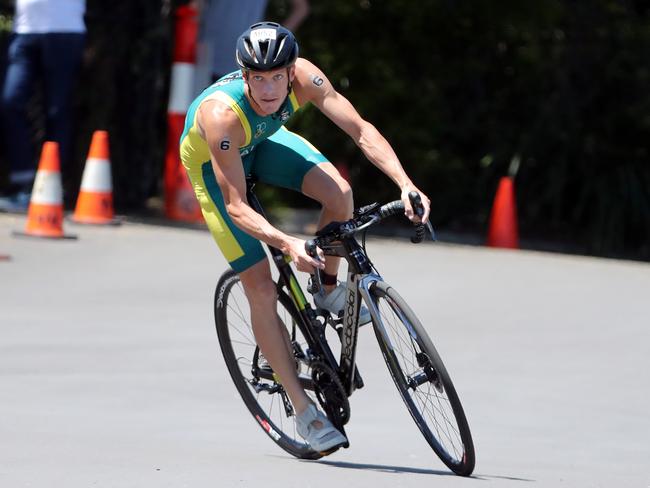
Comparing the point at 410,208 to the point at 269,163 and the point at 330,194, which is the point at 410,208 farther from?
the point at 269,163

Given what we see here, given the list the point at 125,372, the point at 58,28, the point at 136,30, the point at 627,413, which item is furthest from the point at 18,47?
the point at 627,413

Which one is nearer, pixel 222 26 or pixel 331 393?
pixel 331 393

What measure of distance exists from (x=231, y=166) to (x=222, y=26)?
695cm

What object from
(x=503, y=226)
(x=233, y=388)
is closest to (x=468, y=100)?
(x=503, y=226)

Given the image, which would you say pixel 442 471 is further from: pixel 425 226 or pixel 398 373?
pixel 425 226

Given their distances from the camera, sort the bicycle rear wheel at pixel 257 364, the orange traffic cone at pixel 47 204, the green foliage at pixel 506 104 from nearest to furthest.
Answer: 1. the bicycle rear wheel at pixel 257 364
2. the orange traffic cone at pixel 47 204
3. the green foliage at pixel 506 104

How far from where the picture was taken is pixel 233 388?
758 centimetres

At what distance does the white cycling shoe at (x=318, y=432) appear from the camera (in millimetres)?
5930

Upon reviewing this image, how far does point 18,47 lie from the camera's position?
11844 mm

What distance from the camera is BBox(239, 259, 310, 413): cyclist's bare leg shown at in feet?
19.9

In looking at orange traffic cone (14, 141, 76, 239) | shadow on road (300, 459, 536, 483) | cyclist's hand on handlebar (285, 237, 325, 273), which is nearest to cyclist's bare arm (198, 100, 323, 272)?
cyclist's hand on handlebar (285, 237, 325, 273)

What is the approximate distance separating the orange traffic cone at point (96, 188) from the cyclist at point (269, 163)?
5.70m

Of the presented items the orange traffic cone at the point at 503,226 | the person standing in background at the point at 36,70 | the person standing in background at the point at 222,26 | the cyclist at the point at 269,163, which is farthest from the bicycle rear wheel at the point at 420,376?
the orange traffic cone at the point at 503,226

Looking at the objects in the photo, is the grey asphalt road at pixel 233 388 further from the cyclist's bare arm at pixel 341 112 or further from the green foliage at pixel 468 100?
the green foliage at pixel 468 100
